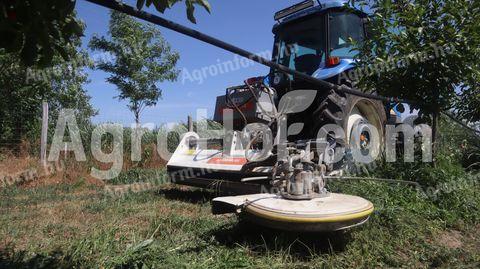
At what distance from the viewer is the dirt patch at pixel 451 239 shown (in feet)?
12.2

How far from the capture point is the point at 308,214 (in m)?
3.04

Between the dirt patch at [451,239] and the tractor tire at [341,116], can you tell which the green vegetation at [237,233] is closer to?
the dirt patch at [451,239]

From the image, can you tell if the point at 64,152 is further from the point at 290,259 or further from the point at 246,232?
the point at 290,259

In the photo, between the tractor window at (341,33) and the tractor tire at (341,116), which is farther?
the tractor window at (341,33)

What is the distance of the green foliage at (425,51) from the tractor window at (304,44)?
33.2 inches

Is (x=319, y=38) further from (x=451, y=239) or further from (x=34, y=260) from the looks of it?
(x=34, y=260)

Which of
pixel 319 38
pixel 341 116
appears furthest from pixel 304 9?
pixel 341 116

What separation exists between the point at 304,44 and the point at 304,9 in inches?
19.7

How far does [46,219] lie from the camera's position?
4324 mm

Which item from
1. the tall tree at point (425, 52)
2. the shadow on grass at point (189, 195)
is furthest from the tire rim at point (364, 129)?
the shadow on grass at point (189, 195)

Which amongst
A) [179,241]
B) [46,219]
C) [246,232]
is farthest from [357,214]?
[46,219]

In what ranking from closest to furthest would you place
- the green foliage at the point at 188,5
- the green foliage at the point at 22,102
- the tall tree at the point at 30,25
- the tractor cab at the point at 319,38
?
the tall tree at the point at 30,25
the green foliage at the point at 188,5
the tractor cab at the point at 319,38
the green foliage at the point at 22,102

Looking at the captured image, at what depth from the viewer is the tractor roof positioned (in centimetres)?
557

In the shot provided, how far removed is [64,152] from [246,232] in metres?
6.21
